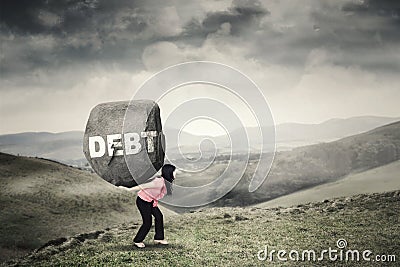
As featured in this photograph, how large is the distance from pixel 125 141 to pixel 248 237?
10.3 ft

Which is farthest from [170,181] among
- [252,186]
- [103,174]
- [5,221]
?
[252,186]

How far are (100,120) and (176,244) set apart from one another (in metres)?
3.50

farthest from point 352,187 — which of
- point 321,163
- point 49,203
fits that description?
point 49,203

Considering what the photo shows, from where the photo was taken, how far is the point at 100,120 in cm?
1105

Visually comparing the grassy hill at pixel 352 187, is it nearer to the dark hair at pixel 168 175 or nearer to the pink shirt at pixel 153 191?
the dark hair at pixel 168 175

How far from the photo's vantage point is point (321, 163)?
46.5ft

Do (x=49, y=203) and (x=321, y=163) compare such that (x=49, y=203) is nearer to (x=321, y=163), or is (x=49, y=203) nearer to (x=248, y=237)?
(x=248, y=237)

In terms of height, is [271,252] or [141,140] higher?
[141,140]

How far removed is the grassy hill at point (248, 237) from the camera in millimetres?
8367

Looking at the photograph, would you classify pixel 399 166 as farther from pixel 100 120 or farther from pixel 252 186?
pixel 100 120

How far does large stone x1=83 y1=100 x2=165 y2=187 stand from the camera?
1055cm

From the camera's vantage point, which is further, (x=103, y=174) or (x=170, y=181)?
(x=103, y=174)

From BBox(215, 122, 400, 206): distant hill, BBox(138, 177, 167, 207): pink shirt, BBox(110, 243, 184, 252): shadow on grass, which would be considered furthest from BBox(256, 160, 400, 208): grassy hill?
BBox(138, 177, 167, 207): pink shirt

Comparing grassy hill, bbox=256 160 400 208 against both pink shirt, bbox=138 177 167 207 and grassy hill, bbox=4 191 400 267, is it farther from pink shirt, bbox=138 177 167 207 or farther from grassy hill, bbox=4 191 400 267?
pink shirt, bbox=138 177 167 207
